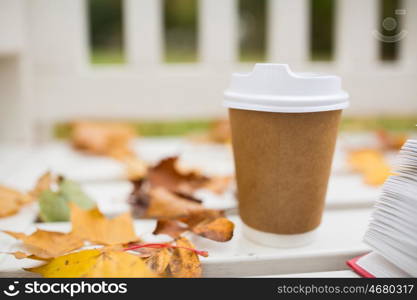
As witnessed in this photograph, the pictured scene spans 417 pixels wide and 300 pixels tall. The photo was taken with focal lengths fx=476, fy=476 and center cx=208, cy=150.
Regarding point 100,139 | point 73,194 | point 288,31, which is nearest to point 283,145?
point 73,194

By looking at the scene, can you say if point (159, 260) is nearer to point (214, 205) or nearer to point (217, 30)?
point (214, 205)

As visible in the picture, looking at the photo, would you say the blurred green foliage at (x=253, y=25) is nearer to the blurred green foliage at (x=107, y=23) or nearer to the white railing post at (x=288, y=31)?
the blurred green foliage at (x=107, y=23)

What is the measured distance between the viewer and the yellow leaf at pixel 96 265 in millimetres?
523

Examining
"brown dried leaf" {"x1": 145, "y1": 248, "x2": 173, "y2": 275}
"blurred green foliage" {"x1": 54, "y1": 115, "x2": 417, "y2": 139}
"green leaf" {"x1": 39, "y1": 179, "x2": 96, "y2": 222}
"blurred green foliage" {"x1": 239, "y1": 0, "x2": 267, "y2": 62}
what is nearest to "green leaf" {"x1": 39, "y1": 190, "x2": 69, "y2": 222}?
"green leaf" {"x1": 39, "y1": 179, "x2": 96, "y2": 222}

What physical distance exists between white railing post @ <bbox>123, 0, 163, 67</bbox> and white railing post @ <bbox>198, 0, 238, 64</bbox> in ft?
0.43

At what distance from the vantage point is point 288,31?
144 centimetres

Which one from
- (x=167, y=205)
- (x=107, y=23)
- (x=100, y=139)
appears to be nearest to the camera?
(x=167, y=205)

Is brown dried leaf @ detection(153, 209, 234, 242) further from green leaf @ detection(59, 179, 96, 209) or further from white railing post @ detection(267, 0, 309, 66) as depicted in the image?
white railing post @ detection(267, 0, 309, 66)

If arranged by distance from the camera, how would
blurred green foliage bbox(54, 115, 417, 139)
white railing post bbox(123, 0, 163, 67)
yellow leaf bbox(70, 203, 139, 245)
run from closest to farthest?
yellow leaf bbox(70, 203, 139, 245) < white railing post bbox(123, 0, 163, 67) < blurred green foliage bbox(54, 115, 417, 139)

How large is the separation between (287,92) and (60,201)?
16.4 inches

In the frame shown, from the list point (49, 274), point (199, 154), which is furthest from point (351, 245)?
point (199, 154)

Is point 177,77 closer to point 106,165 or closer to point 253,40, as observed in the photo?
point 106,165

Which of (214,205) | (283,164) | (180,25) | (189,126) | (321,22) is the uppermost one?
(180,25)

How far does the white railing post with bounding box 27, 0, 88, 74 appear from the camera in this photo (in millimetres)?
1382
